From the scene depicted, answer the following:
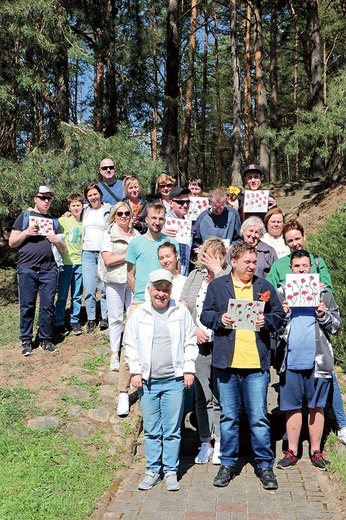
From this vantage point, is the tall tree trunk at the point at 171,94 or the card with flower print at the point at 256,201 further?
the tall tree trunk at the point at 171,94

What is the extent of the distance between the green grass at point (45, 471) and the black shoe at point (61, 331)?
2055 mm

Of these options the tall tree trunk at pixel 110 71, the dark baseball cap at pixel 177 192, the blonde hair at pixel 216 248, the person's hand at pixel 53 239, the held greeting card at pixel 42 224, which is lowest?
the blonde hair at pixel 216 248

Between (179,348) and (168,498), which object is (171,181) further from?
(168,498)

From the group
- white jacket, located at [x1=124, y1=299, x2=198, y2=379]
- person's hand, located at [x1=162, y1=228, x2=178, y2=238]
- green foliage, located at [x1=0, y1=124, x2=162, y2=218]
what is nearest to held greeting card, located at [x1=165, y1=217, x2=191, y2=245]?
person's hand, located at [x1=162, y1=228, x2=178, y2=238]

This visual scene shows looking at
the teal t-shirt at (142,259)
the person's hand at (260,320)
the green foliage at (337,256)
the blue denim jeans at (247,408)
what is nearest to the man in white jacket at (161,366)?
the blue denim jeans at (247,408)

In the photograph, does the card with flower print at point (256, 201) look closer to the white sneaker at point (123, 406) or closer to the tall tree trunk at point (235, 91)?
the white sneaker at point (123, 406)

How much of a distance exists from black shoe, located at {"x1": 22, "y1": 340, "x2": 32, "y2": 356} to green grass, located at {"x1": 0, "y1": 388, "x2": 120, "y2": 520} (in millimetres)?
1313

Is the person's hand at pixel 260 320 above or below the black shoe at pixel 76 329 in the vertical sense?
above

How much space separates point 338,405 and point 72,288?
4.14 meters

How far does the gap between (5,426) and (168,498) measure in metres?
1.92

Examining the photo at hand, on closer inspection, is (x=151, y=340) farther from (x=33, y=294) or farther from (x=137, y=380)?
(x=33, y=294)

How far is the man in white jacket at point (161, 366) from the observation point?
4.55 metres

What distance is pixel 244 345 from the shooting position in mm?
4508

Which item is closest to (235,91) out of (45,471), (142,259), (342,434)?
(142,259)
